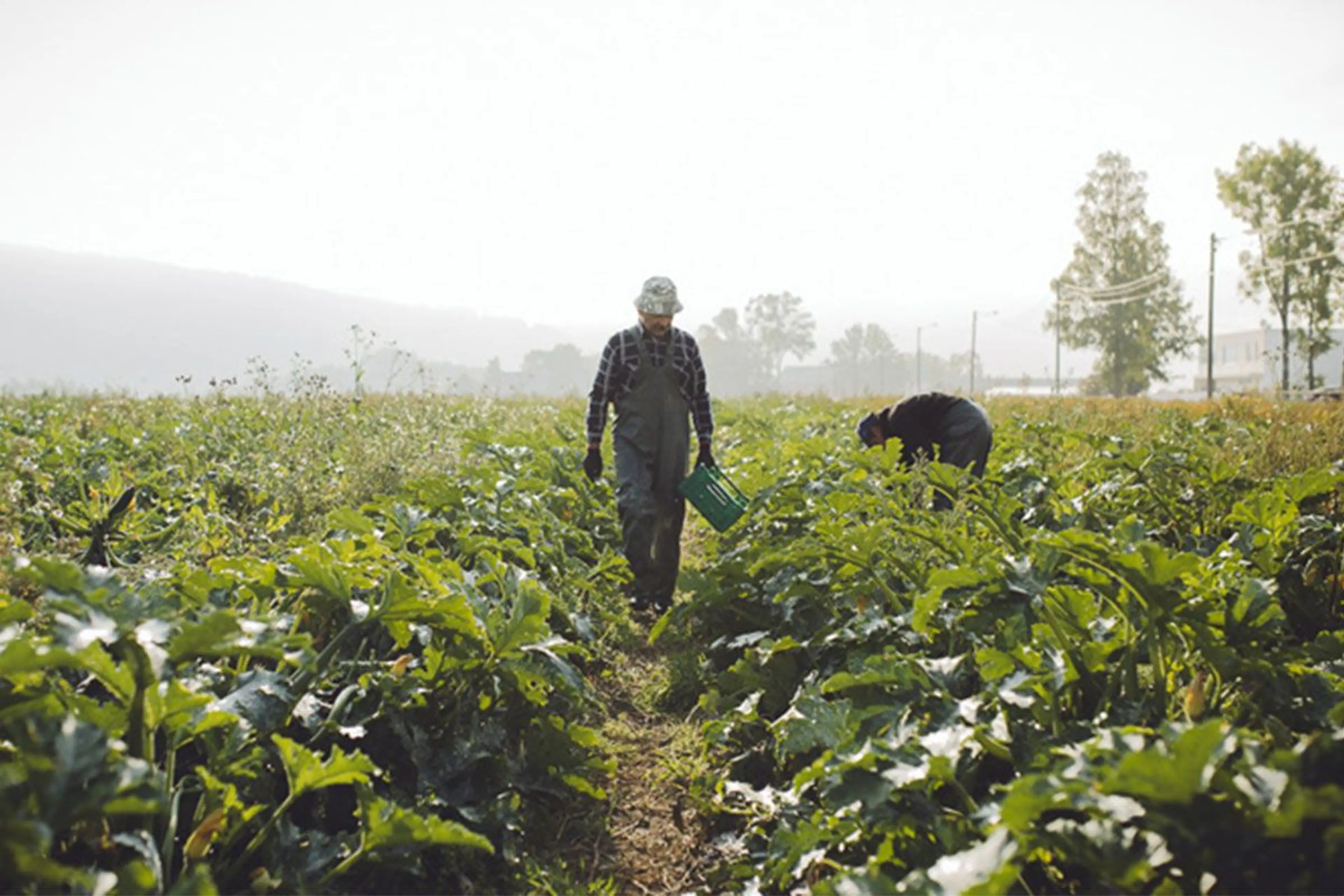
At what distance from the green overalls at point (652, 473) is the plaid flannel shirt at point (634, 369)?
0.04 meters

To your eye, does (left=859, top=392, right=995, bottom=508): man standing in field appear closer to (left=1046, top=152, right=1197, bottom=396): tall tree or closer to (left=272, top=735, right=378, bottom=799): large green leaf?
(left=272, top=735, right=378, bottom=799): large green leaf

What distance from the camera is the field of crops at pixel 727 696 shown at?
1.59 m

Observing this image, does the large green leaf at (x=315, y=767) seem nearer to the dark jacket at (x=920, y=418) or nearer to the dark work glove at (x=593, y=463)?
the dark work glove at (x=593, y=463)

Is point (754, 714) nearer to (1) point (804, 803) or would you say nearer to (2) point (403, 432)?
(1) point (804, 803)

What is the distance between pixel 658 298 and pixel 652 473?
1.23 meters

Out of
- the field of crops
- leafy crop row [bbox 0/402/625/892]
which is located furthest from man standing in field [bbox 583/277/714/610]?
leafy crop row [bbox 0/402/625/892]

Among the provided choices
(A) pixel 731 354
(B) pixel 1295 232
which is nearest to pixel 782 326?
(A) pixel 731 354

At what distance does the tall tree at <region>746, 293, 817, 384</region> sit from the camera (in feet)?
523

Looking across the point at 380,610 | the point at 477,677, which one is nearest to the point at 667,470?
the point at 477,677

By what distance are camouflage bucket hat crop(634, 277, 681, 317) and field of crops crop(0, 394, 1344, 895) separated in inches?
65.4

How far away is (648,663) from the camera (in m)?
4.95

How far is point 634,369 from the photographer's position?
238 inches

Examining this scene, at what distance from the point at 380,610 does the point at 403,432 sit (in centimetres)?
537

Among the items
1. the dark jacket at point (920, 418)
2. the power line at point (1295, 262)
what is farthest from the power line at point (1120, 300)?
the dark jacket at point (920, 418)
